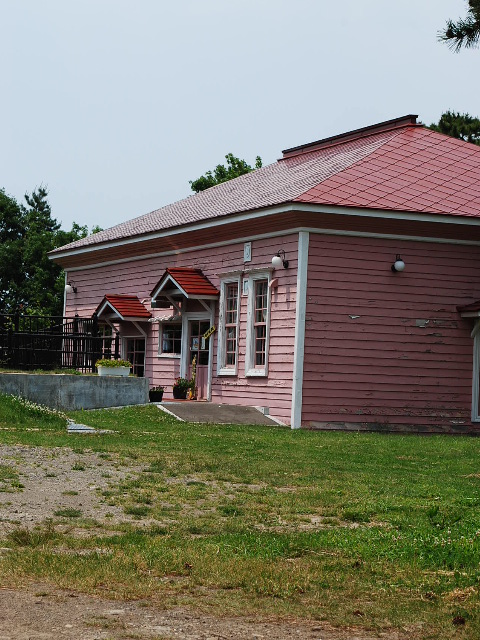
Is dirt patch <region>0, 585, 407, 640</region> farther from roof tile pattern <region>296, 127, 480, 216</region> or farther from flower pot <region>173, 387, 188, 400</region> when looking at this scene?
flower pot <region>173, 387, 188, 400</region>

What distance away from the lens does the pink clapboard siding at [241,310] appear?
76.7ft

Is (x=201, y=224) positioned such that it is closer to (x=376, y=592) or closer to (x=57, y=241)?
(x=376, y=592)

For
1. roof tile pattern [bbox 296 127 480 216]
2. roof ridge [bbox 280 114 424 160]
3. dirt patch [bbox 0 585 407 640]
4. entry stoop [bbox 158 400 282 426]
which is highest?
roof ridge [bbox 280 114 424 160]

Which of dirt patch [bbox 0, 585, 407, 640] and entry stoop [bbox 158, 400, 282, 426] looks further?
entry stoop [bbox 158, 400, 282, 426]

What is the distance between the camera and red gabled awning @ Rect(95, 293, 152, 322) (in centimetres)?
2981

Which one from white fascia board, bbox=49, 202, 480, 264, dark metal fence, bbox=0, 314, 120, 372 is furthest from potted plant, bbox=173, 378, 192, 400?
white fascia board, bbox=49, 202, 480, 264

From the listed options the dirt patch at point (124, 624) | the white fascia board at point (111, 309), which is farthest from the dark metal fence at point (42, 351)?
the dirt patch at point (124, 624)

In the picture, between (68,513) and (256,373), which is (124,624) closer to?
(68,513)

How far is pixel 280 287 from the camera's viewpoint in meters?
23.7

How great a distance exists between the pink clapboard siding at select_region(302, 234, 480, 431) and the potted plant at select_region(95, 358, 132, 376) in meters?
4.08

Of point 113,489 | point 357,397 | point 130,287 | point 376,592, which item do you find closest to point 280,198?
Answer: point 357,397

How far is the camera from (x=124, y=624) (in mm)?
5727

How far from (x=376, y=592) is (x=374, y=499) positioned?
404 cm

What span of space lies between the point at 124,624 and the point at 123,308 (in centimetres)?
2451
